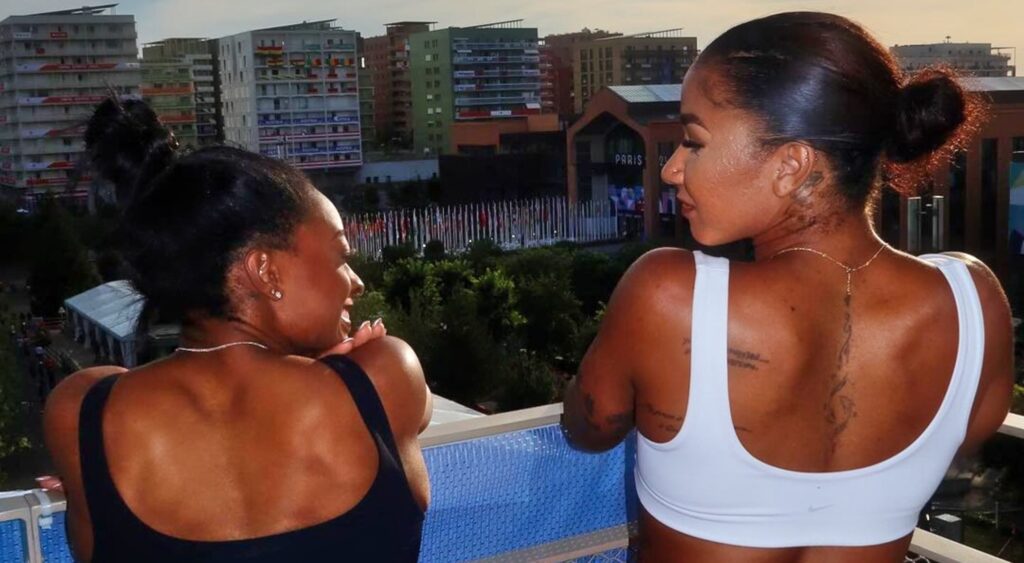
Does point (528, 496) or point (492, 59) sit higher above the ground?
point (492, 59)

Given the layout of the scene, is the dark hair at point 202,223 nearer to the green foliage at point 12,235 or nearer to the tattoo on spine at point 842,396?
the tattoo on spine at point 842,396

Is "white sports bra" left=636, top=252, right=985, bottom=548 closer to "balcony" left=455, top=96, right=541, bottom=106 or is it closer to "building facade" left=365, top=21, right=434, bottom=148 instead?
"balcony" left=455, top=96, right=541, bottom=106

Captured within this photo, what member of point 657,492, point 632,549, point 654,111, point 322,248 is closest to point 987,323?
point 657,492

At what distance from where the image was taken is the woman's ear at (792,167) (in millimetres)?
1025

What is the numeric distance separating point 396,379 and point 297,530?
0.52ft

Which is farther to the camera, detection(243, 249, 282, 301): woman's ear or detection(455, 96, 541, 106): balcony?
detection(455, 96, 541, 106): balcony

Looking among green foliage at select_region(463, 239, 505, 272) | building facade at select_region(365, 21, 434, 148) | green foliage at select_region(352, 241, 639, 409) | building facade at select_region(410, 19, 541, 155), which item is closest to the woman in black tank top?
green foliage at select_region(352, 241, 639, 409)

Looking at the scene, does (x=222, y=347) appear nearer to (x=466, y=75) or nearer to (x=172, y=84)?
(x=172, y=84)

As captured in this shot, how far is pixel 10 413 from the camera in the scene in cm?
1163

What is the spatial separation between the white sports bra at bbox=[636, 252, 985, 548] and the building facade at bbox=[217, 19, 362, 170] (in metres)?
46.9

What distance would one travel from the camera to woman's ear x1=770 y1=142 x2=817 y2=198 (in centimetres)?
103

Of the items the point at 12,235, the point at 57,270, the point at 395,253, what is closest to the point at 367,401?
the point at 395,253

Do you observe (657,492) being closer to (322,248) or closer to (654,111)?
(322,248)

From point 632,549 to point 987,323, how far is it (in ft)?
2.49
